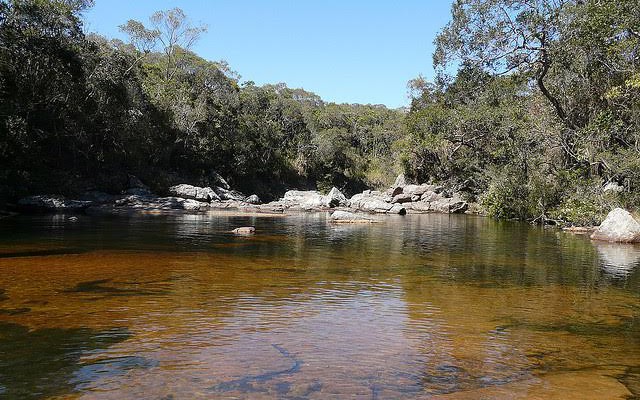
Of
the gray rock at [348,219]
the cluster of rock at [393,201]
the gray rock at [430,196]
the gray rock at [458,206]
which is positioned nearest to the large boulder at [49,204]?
the gray rock at [348,219]

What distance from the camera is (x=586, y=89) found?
28.8 m

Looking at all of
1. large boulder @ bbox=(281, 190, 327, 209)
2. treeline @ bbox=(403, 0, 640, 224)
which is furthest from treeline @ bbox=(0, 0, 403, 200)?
treeline @ bbox=(403, 0, 640, 224)

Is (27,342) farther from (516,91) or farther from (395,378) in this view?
(516,91)

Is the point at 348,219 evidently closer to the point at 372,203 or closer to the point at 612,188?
the point at 612,188

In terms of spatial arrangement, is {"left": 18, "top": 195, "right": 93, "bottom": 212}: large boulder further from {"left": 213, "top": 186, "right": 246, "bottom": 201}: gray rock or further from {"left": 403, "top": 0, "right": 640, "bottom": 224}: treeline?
{"left": 403, "top": 0, "right": 640, "bottom": 224}: treeline

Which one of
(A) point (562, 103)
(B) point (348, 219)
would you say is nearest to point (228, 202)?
(B) point (348, 219)

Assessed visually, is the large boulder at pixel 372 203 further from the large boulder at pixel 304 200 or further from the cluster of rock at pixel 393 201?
the large boulder at pixel 304 200

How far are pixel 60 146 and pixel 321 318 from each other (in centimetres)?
3562

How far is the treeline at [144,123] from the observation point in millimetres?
29391

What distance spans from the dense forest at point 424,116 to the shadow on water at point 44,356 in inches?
835

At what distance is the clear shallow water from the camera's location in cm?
491

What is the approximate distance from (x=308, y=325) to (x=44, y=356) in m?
3.33

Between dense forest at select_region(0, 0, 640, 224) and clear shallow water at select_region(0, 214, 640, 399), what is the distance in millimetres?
14607

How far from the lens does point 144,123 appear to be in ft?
141
